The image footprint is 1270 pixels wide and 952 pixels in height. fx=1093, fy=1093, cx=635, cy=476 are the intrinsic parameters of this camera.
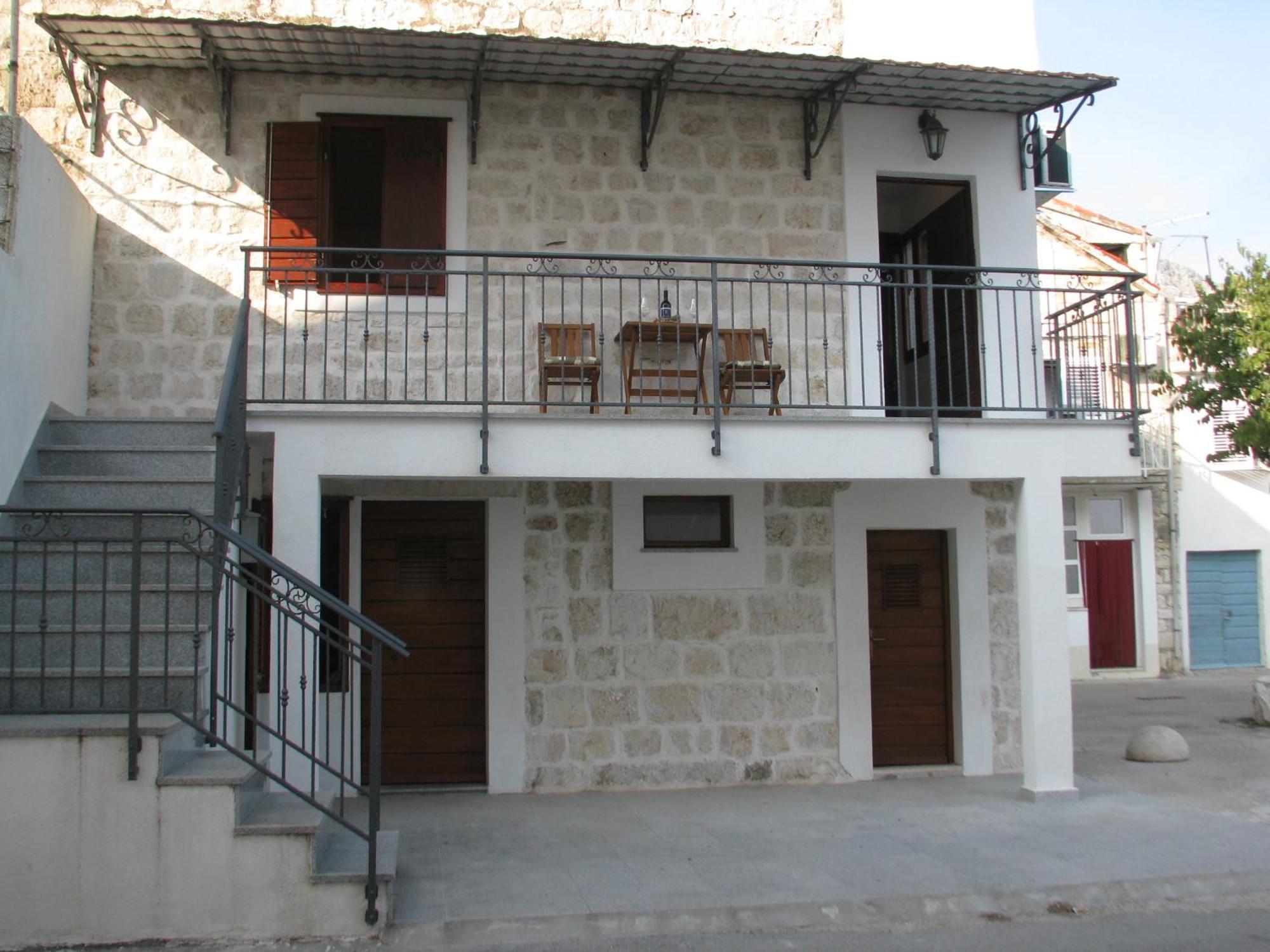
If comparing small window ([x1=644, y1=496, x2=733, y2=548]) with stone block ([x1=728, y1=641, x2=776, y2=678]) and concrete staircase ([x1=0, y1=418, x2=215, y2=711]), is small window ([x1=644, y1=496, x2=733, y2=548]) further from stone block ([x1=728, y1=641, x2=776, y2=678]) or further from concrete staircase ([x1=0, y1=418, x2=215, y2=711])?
concrete staircase ([x1=0, y1=418, x2=215, y2=711])

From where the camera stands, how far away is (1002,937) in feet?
17.0

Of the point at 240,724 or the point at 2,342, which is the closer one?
the point at 2,342

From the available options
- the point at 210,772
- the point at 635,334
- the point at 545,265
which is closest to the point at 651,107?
the point at 545,265

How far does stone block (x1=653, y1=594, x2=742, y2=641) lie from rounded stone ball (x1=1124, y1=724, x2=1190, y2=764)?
369 centimetres

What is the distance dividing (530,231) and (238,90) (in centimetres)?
234

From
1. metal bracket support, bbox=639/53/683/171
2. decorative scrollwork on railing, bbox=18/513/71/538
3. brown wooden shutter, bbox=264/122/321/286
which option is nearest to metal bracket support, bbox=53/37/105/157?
brown wooden shutter, bbox=264/122/321/286

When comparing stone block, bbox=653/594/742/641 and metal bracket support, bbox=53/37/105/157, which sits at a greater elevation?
metal bracket support, bbox=53/37/105/157

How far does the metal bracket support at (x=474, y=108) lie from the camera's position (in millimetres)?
7734

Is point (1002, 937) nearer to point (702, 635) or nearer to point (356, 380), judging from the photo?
point (702, 635)

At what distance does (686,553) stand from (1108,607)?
1115 centimetres

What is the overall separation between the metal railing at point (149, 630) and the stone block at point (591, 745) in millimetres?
2302

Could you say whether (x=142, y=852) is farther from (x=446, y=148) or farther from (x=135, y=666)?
(x=446, y=148)

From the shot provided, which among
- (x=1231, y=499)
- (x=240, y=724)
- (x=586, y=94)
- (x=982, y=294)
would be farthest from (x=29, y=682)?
(x=1231, y=499)

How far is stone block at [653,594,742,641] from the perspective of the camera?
8.32 meters
